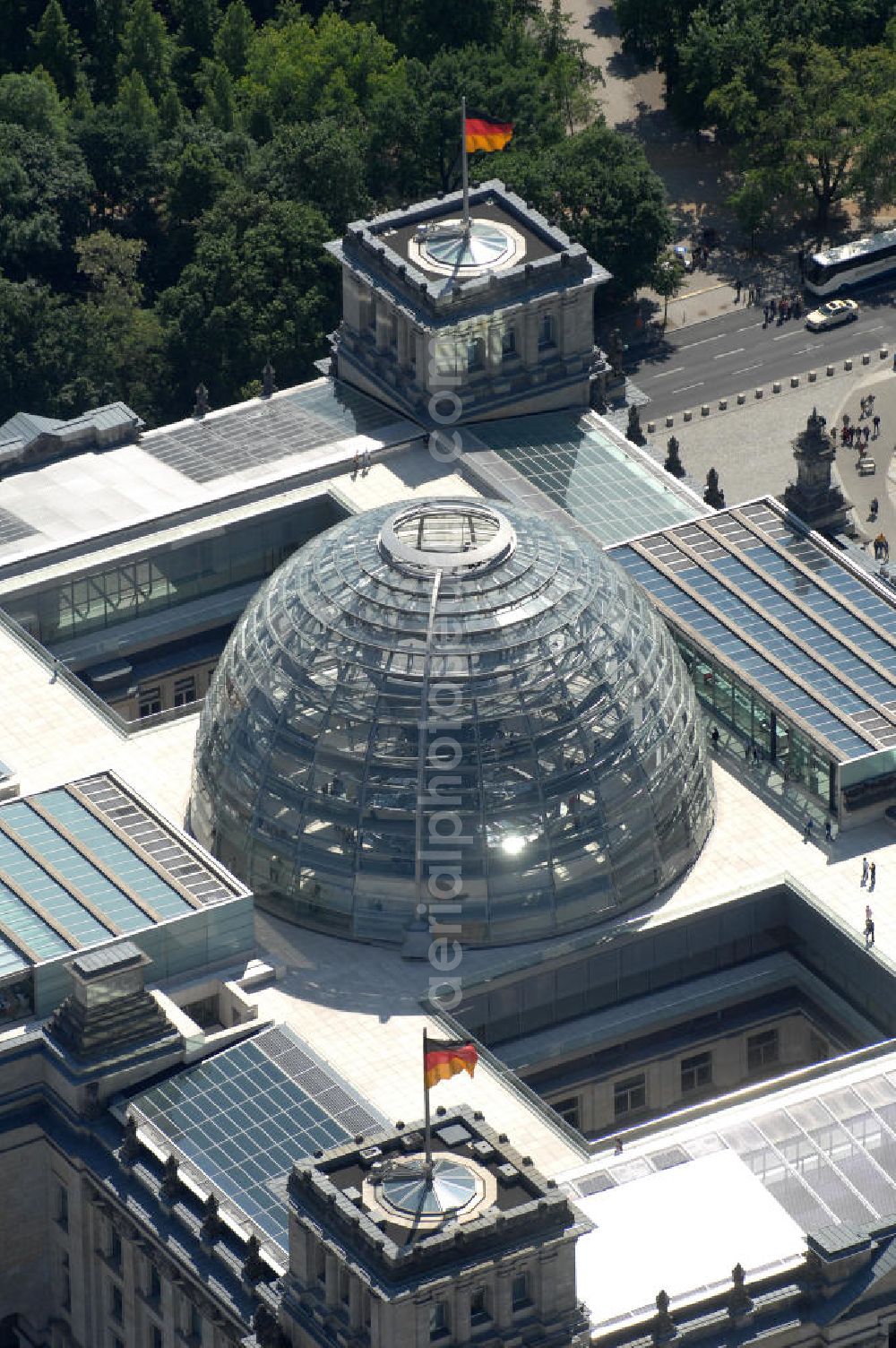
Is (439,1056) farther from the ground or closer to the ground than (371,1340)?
farther from the ground

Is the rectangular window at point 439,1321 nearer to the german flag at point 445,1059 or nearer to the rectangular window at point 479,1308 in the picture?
the rectangular window at point 479,1308

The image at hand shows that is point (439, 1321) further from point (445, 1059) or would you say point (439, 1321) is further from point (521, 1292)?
point (445, 1059)

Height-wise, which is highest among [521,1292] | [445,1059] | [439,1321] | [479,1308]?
[445,1059]

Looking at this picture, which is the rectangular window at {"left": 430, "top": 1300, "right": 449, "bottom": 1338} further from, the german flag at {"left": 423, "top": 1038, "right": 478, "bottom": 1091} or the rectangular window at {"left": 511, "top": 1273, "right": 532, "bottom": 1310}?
the german flag at {"left": 423, "top": 1038, "right": 478, "bottom": 1091}

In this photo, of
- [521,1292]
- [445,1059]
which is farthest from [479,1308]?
[445,1059]

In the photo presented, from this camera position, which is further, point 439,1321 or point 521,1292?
point 521,1292
